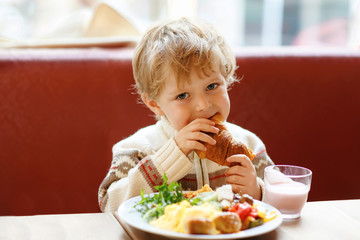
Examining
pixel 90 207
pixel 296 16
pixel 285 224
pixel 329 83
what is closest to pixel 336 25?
pixel 296 16

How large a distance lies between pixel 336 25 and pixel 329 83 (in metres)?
5.07

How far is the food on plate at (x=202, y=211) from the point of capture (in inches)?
40.5

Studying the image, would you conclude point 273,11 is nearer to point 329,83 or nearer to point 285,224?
point 329,83

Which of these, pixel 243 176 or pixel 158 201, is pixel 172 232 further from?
pixel 243 176

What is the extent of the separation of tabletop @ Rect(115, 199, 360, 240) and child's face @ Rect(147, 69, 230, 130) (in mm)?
414

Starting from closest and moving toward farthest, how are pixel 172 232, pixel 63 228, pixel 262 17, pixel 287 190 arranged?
pixel 172 232
pixel 63 228
pixel 287 190
pixel 262 17

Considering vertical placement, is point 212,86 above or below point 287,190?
above

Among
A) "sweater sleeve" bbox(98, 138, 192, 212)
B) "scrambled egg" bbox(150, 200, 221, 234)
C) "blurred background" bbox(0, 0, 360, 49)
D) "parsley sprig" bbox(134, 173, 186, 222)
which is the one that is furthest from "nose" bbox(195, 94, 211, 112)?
"blurred background" bbox(0, 0, 360, 49)

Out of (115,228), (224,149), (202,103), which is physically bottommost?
(115,228)

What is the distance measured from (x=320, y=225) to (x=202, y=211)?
0.34 metres

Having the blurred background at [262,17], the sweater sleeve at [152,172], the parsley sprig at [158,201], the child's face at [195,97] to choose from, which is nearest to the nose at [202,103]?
the child's face at [195,97]

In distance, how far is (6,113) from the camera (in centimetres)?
203

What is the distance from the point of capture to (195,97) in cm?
152

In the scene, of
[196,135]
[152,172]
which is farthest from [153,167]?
[196,135]
